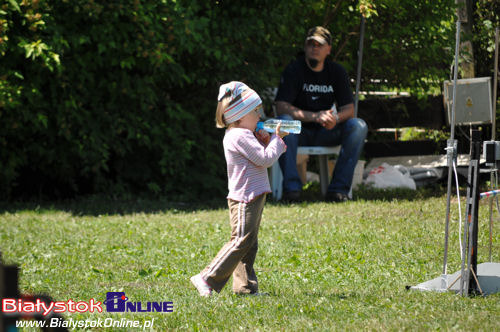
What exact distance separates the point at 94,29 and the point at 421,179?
4764 millimetres

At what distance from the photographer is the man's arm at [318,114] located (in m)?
7.25

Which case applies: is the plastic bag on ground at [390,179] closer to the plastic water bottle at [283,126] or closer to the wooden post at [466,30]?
the wooden post at [466,30]

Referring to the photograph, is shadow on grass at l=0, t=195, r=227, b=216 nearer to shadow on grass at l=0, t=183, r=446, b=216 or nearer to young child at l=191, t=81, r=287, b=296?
shadow on grass at l=0, t=183, r=446, b=216

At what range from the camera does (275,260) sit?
4812mm

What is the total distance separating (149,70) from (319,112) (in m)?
2.05

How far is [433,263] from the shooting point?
4.59 meters

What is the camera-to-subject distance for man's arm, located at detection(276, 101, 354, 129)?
7.25 meters

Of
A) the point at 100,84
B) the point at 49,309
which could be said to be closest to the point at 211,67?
the point at 100,84

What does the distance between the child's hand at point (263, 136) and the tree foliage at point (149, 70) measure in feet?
11.5

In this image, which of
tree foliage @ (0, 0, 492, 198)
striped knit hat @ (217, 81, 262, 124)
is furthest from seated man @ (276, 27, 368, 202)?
striped knit hat @ (217, 81, 262, 124)

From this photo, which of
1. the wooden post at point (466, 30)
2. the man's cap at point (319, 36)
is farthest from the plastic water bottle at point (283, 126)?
the wooden post at point (466, 30)

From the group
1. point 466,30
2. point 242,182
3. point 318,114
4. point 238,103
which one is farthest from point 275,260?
point 466,30

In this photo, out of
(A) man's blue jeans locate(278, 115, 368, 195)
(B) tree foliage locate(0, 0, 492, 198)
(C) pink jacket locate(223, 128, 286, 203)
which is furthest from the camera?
(A) man's blue jeans locate(278, 115, 368, 195)

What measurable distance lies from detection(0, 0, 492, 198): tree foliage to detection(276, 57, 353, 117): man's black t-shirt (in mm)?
832
